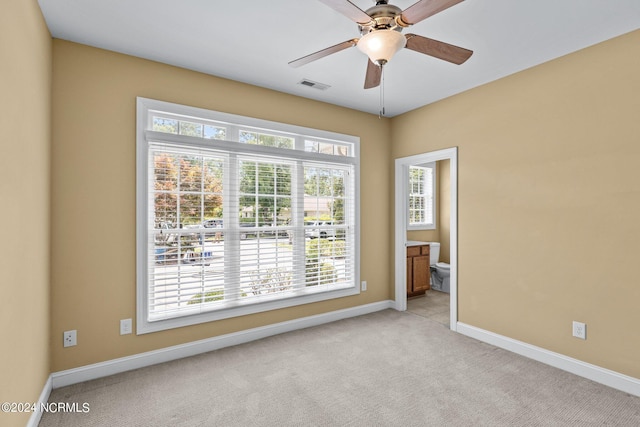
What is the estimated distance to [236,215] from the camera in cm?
332

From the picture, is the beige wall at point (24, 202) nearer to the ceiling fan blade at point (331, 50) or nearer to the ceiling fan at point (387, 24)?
the ceiling fan blade at point (331, 50)

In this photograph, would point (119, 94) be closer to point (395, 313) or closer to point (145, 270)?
point (145, 270)

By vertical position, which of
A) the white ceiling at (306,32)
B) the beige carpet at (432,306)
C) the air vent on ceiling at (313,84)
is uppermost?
the air vent on ceiling at (313,84)

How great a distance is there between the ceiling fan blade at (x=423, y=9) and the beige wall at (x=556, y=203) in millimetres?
1937

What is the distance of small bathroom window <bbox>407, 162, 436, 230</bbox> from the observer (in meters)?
6.02

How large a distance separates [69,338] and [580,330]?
4.19 m

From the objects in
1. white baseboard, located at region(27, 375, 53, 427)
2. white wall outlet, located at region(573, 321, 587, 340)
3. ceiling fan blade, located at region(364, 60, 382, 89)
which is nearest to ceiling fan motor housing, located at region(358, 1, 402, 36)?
ceiling fan blade, located at region(364, 60, 382, 89)

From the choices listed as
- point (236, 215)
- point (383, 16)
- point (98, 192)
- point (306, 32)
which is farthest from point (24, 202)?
point (383, 16)

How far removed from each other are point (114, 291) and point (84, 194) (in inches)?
33.3

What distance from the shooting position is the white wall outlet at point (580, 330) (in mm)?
2682

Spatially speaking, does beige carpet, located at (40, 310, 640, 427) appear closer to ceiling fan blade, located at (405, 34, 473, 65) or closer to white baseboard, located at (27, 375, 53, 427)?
white baseboard, located at (27, 375, 53, 427)

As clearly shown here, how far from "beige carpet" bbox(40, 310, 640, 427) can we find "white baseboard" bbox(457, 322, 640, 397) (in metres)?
0.07

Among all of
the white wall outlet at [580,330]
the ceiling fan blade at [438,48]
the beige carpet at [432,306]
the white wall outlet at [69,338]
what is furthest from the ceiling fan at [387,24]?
the beige carpet at [432,306]

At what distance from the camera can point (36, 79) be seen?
2062mm
